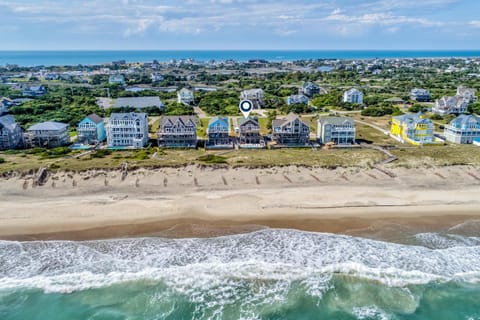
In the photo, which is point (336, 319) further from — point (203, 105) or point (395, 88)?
point (395, 88)

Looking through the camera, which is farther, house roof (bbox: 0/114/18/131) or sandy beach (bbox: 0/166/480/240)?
house roof (bbox: 0/114/18/131)

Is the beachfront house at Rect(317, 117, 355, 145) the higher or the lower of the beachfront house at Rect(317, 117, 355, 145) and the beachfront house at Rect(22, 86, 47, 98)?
the lower

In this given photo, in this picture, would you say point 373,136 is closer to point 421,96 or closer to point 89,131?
point 89,131

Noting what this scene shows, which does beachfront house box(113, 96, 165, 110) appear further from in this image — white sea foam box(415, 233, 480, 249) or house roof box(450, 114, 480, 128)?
white sea foam box(415, 233, 480, 249)

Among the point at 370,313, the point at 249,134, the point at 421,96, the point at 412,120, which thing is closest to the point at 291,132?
the point at 249,134

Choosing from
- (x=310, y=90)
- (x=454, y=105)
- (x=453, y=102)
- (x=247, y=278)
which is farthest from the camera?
(x=310, y=90)

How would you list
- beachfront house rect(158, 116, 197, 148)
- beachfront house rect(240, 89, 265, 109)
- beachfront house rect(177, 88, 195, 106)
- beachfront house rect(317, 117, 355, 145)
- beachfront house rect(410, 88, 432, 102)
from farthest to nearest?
beachfront house rect(410, 88, 432, 102) < beachfront house rect(177, 88, 195, 106) < beachfront house rect(240, 89, 265, 109) < beachfront house rect(317, 117, 355, 145) < beachfront house rect(158, 116, 197, 148)

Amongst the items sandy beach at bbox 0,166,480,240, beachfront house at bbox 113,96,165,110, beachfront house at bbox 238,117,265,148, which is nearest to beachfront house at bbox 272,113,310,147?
beachfront house at bbox 238,117,265,148
